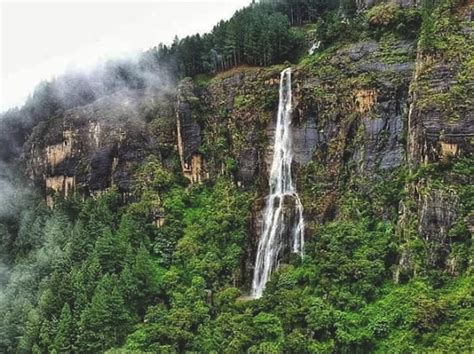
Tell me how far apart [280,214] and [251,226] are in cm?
386

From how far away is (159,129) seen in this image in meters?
84.8

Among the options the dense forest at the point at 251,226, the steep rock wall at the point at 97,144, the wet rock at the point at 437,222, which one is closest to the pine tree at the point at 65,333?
the dense forest at the point at 251,226

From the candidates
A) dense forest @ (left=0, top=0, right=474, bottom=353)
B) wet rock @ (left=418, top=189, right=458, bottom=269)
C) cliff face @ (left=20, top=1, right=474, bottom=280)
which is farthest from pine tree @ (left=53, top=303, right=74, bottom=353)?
A: wet rock @ (left=418, top=189, right=458, bottom=269)

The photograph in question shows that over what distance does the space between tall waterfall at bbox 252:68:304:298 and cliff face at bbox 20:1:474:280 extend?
0.98 meters

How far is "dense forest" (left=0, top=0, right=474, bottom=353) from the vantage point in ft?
179

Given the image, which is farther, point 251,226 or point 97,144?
point 97,144

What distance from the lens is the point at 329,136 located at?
70.0 metres

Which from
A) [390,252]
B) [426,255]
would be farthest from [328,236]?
[426,255]

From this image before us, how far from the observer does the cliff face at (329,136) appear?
185 feet

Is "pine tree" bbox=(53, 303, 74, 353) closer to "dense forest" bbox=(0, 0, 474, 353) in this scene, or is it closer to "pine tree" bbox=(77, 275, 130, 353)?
"dense forest" bbox=(0, 0, 474, 353)

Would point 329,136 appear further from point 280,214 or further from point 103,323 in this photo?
point 103,323

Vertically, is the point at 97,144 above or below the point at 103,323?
above

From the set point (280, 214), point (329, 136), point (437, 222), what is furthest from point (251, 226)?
point (437, 222)

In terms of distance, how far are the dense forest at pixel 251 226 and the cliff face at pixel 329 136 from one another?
7.8 inches
